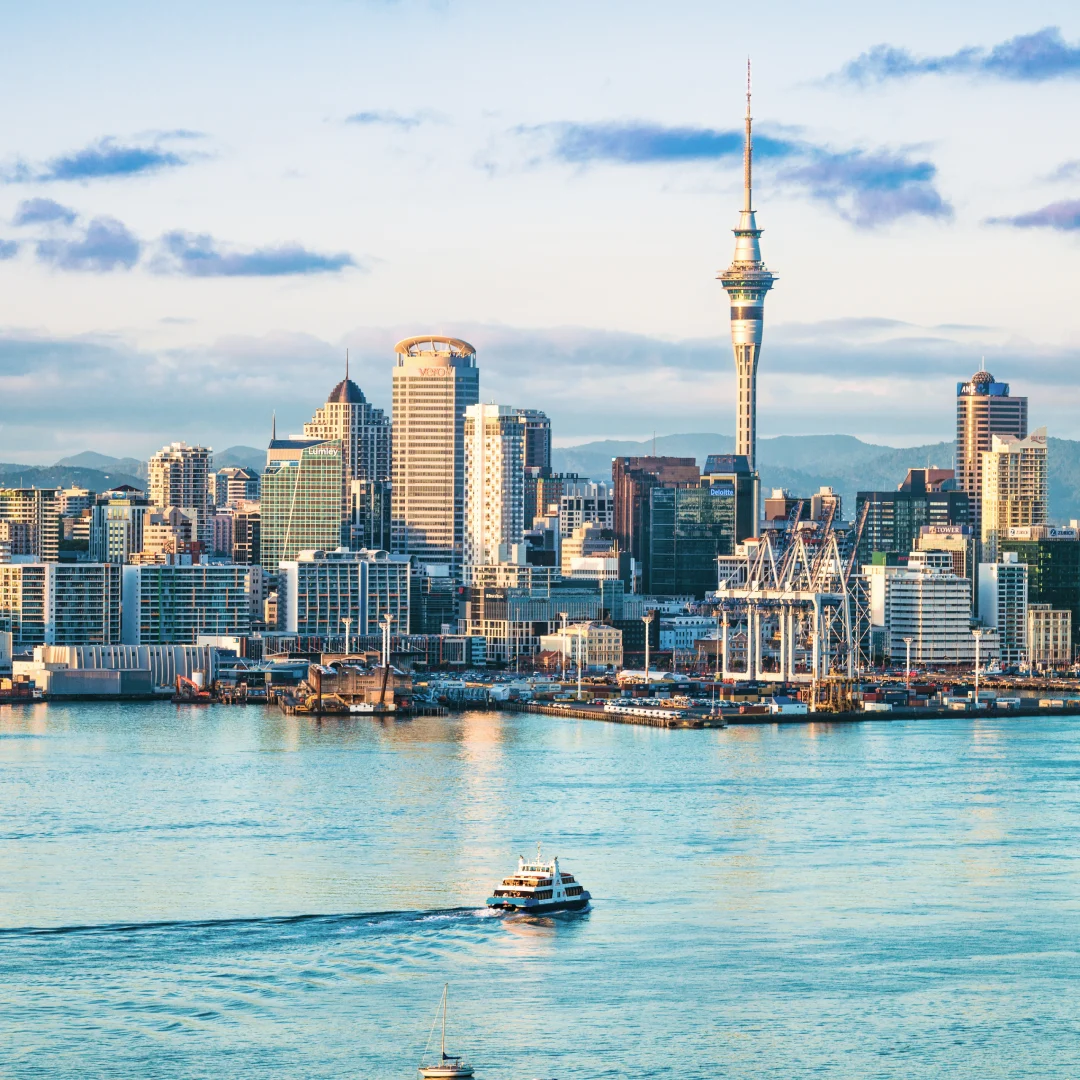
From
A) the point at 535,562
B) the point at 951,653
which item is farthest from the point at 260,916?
the point at 535,562

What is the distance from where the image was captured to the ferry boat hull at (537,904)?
2927 centimetres

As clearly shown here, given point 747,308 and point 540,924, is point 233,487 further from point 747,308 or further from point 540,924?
point 540,924

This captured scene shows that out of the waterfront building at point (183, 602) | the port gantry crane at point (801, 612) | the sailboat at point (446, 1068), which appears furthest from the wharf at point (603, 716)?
the sailboat at point (446, 1068)

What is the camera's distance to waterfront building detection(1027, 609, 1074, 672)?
10438cm

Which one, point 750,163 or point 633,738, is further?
point 750,163

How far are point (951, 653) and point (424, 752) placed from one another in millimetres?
50104

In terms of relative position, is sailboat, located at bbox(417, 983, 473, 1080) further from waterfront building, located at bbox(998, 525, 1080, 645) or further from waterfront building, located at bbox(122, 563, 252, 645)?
waterfront building, located at bbox(998, 525, 1080, 645)

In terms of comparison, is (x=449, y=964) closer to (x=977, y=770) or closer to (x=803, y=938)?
(x=803, y=938)

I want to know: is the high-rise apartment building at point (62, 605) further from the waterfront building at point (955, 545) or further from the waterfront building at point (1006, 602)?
the waterfront building at point (955, 545)

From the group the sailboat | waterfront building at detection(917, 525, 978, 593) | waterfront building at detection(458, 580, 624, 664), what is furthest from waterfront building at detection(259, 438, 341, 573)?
the sailboat

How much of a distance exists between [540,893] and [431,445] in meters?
93.9

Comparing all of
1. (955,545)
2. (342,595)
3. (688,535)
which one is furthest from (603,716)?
(688,535)

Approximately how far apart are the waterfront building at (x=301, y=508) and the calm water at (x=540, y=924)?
59922mm

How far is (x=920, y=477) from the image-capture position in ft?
465
